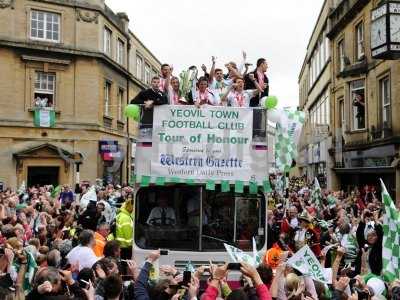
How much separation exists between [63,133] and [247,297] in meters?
24.8

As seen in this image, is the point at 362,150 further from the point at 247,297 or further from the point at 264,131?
the point at 247,297

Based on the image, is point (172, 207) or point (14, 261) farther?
point (172, 207)

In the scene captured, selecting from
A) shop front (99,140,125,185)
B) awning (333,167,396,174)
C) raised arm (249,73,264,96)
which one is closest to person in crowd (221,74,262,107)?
raised arm (249,73,264,96)

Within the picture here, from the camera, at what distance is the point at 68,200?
1811 cm

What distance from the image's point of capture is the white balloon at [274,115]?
28.7 ft

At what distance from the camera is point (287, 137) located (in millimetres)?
9383

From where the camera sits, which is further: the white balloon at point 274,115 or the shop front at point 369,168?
the shop front at point 369,168

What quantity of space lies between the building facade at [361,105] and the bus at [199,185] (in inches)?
493

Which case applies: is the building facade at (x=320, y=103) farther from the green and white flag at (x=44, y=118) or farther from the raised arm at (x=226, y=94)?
the raised arm at (x=226, y=94)

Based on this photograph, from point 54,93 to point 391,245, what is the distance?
2431cm

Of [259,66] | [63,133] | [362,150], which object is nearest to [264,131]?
[259,66]

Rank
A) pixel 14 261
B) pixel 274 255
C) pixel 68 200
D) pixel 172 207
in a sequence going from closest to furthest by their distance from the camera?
pixel 14 261 < pixel 274 255 < pixel 172 207 < pixel 68 200

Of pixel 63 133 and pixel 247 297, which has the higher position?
pixel 63 133

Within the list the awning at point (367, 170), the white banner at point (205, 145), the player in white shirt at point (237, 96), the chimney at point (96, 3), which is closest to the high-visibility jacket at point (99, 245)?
the white banner at point (205, 145)
